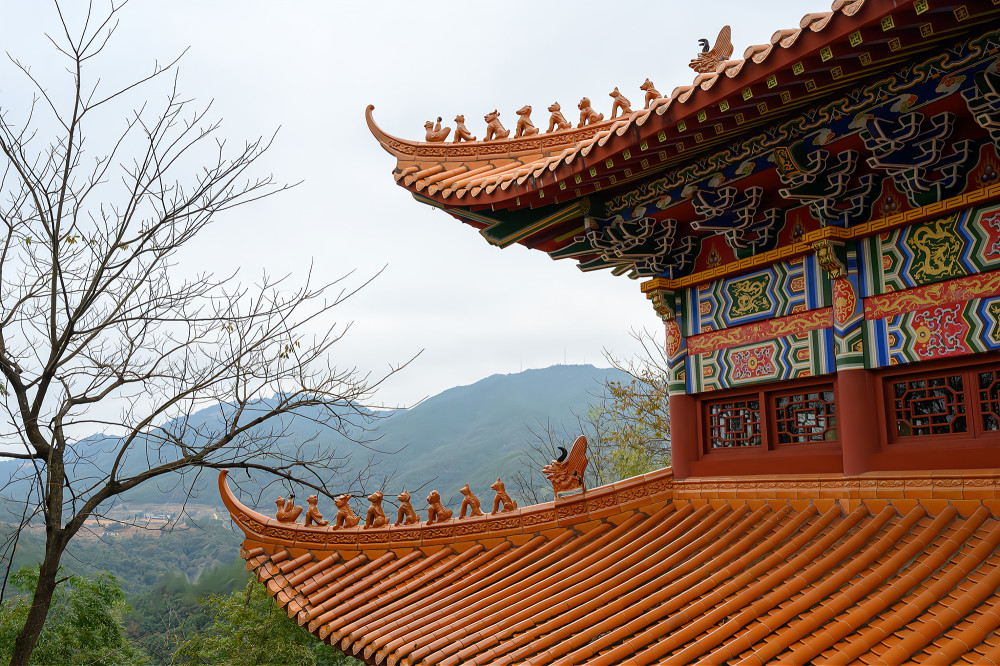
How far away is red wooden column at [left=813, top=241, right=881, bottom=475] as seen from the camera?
3928mm

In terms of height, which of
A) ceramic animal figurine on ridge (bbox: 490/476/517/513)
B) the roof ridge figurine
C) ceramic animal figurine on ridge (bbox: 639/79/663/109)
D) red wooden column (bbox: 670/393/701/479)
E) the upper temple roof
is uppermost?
ceramic animal figurine on ridge (bbox: 639/79/663/109)

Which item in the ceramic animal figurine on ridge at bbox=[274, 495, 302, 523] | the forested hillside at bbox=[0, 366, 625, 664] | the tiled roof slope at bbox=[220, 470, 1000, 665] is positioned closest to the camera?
the tiled roof slope at bbox=[220, 470, 1000, 665]

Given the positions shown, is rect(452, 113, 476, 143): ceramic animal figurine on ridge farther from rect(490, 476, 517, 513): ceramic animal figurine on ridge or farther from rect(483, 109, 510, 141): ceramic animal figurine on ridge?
rect(490, 476, 517, 513): ceramic animal figurine on ridge

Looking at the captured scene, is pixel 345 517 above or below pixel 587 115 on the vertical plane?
below

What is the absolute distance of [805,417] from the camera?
4.39 meters

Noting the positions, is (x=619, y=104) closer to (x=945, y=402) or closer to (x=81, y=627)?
(x=945, y=402)

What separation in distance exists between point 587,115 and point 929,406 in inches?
127

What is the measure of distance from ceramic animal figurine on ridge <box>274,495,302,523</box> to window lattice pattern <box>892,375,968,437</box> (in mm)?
3911

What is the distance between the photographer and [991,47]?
2873 mm

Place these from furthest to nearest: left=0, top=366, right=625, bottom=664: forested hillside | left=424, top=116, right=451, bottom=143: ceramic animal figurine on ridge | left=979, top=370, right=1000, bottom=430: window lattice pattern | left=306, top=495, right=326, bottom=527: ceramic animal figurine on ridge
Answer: left=0, top=366, right=625, bottom=664: forested hillside
left=424, top=116, right=451, bottom=143: ceramic animal figurine on ridge
left=306, top=495, right=326, bottom=527: ceramic animal figurine on ridge
left=979, top=370, right=1000, bottom=430: window lattice pattern

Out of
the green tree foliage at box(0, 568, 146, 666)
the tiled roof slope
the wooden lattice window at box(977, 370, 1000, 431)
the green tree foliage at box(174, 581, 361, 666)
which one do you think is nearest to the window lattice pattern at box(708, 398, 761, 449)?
the tiled roof slope

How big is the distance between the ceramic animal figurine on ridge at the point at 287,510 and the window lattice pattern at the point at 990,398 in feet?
13.9

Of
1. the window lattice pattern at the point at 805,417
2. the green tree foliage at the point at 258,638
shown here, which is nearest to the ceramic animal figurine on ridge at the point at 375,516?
the window lattice pattern at the point at 805,417

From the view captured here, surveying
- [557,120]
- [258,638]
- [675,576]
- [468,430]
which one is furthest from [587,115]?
[468,430]
